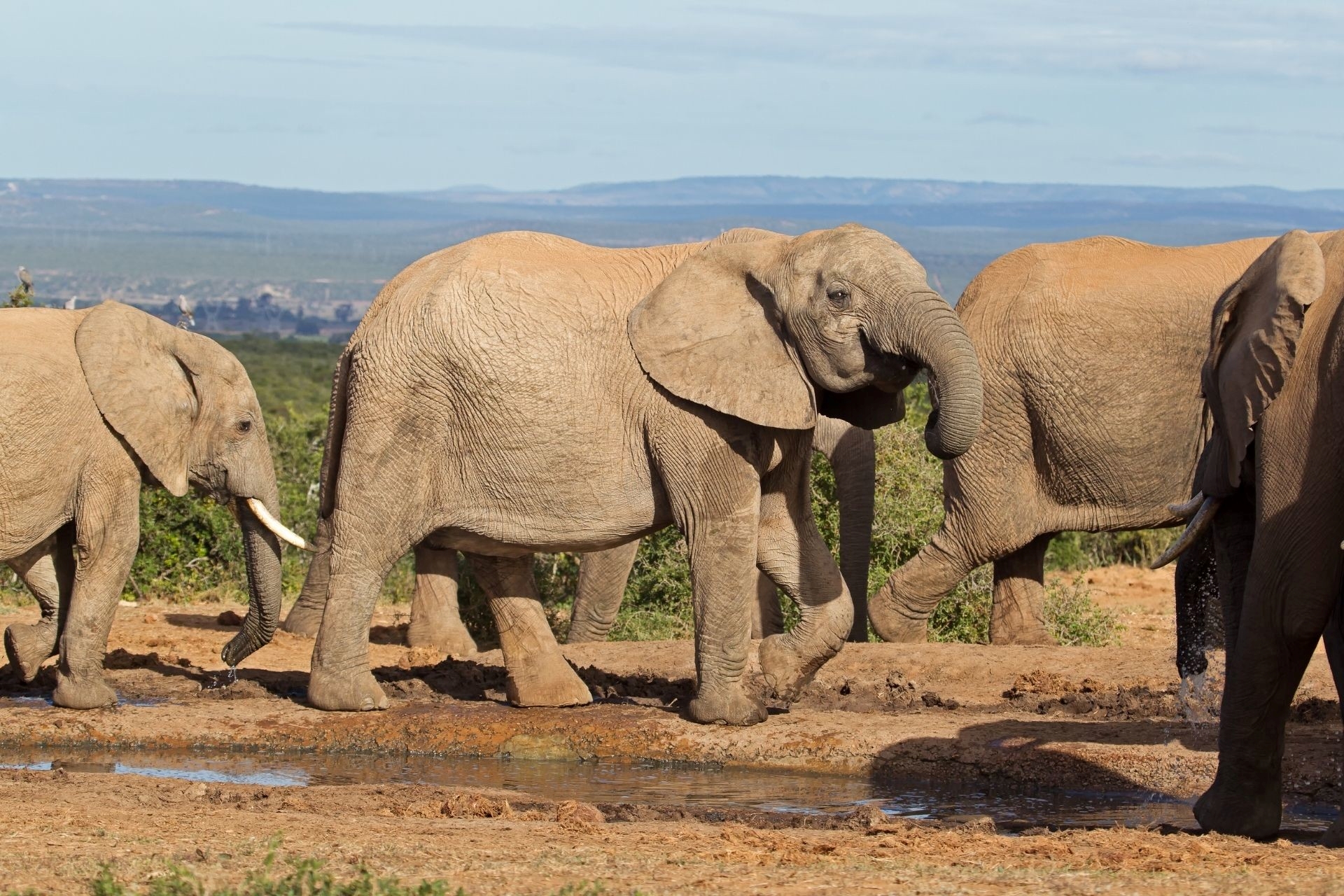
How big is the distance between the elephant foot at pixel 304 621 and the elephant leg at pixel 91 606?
2498mm

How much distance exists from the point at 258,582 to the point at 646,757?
2104 mm

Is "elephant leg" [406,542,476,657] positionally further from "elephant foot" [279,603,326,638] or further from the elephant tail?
the elephant tail

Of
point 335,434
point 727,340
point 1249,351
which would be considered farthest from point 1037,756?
point 335,434

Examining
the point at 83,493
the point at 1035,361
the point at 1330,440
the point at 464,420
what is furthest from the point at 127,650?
the point at 1330,440

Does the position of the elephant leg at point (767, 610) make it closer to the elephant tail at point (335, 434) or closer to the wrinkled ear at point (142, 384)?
the elephant tail at point (335, 434)

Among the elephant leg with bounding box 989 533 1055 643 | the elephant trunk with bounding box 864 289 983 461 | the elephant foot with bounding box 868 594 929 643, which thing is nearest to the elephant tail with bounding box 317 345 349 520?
the elephant trunk with bounding box 864 289 983 461

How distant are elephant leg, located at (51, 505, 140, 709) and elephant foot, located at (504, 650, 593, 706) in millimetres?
1770

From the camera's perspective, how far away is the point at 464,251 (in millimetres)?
8680

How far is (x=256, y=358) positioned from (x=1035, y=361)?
45.6 metres

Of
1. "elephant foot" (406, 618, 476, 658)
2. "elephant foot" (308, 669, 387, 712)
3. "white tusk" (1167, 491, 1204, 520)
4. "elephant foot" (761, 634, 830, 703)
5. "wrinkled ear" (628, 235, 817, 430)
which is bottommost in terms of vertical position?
"elephant foot" (406, 618, 476, 658)

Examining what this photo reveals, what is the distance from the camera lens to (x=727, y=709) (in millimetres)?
8289

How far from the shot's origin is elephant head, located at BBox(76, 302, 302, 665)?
28.1 feet

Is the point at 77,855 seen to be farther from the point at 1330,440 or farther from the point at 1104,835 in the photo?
the point at 1330,440

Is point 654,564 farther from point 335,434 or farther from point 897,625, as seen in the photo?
point 335,434
